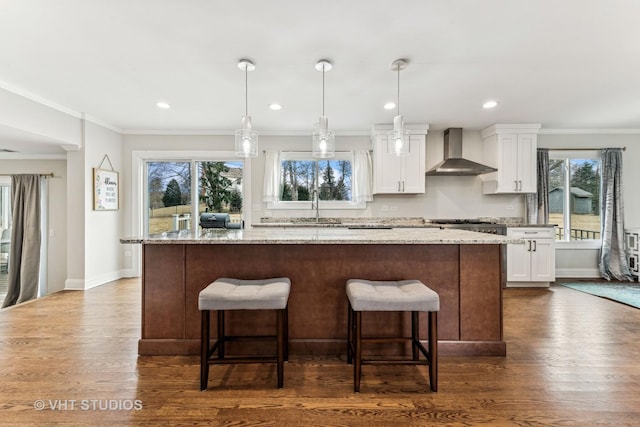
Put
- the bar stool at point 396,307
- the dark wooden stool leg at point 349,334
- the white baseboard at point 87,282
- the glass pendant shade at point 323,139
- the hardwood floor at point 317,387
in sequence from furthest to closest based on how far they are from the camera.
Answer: the white baseboard at point 87,282
the glass pendant shade at point 323,139
the dark wooden stool leg at point 349,334
the bar stool at point 396,307
the hardwood floor at point 317,387

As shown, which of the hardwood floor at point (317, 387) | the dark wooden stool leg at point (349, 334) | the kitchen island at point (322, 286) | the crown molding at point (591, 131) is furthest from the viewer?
the crown molding at point (591, 131)

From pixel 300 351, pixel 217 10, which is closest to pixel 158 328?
pixel 300 351

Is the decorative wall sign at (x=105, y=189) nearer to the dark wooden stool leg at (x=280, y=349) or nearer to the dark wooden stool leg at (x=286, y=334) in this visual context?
the dark wooden stool leg at (x=286, y=334)

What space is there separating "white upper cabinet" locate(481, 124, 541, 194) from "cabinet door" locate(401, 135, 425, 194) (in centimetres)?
109

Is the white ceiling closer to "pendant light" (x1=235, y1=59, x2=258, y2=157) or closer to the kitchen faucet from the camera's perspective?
"pendant light" (x1=235, y1=59, x2=258, y2=157)

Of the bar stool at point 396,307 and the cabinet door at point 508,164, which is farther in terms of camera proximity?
the cabinet door at point 508,164

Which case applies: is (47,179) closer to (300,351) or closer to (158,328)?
(158,328)

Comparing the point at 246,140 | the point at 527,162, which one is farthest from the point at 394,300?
the point at 527,162

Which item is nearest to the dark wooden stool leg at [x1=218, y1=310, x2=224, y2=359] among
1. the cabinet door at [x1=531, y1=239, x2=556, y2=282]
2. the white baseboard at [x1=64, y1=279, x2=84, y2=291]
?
the white baseboard at [x1=64, y1=279, x2=84, y2=291]

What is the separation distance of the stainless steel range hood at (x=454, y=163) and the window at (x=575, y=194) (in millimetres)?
1331

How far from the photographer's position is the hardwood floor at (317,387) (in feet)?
5.16

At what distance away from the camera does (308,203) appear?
4891 mm

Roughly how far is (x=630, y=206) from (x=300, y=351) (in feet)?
18.7

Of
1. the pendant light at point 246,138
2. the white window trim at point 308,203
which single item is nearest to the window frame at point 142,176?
the white window trim at point 308,203
